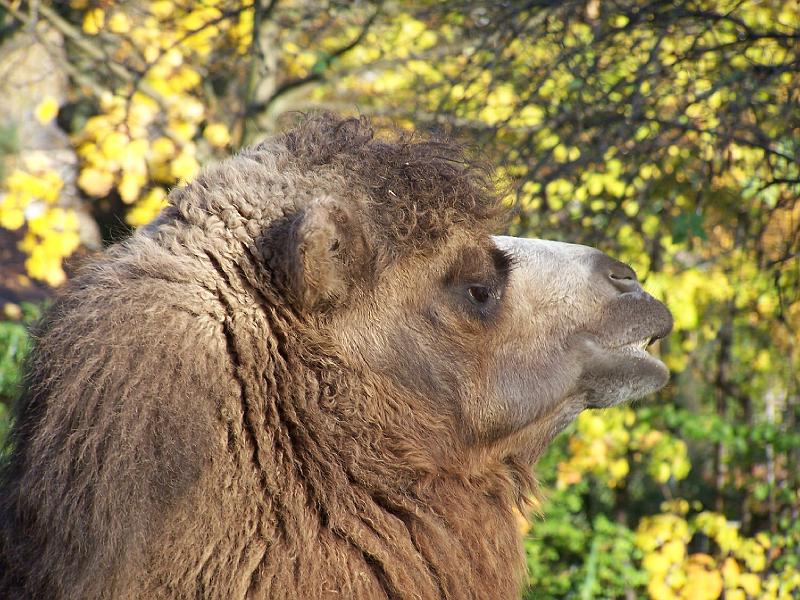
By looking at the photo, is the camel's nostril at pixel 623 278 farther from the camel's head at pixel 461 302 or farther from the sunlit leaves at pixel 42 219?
the sunlit leaves at pixel 42 219

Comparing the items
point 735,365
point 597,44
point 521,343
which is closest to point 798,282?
point 597,44

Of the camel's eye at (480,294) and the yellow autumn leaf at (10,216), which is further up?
the camel's eye at (480,294)

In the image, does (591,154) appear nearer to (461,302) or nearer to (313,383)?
(461,302)

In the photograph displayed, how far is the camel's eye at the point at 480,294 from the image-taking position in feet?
10.0

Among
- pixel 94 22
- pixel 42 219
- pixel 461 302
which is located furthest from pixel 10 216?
pixel 461 302

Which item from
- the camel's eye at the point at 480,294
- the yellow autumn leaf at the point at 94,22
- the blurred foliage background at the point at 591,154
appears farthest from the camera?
the yellow autumn leaf at the point at 94,22

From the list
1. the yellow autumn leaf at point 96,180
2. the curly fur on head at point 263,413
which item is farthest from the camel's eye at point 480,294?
the yellow autumn leaf at point 96,180

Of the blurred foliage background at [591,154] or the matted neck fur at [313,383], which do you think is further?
the blurred foliage background at [591,154]

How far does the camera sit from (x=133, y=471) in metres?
2.31

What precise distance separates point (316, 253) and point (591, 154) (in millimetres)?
2603

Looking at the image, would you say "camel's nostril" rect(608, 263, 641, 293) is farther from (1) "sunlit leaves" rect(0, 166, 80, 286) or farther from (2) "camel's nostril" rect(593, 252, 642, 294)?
(1) "sunlit leaves" rect(0, 166, 80, 286)

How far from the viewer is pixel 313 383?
270 cm

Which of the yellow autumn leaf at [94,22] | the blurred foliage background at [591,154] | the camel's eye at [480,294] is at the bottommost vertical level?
the blurred foliage background at [591,154]

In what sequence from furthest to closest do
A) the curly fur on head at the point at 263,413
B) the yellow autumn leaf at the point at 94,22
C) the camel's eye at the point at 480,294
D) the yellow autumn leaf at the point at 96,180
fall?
the yellow autumn leaf at the point at 96,180, the yellow autumn leaf at the point at 94,22, the camel's eye at the point at 480,294, the curly fur on head at the point at 263,413
